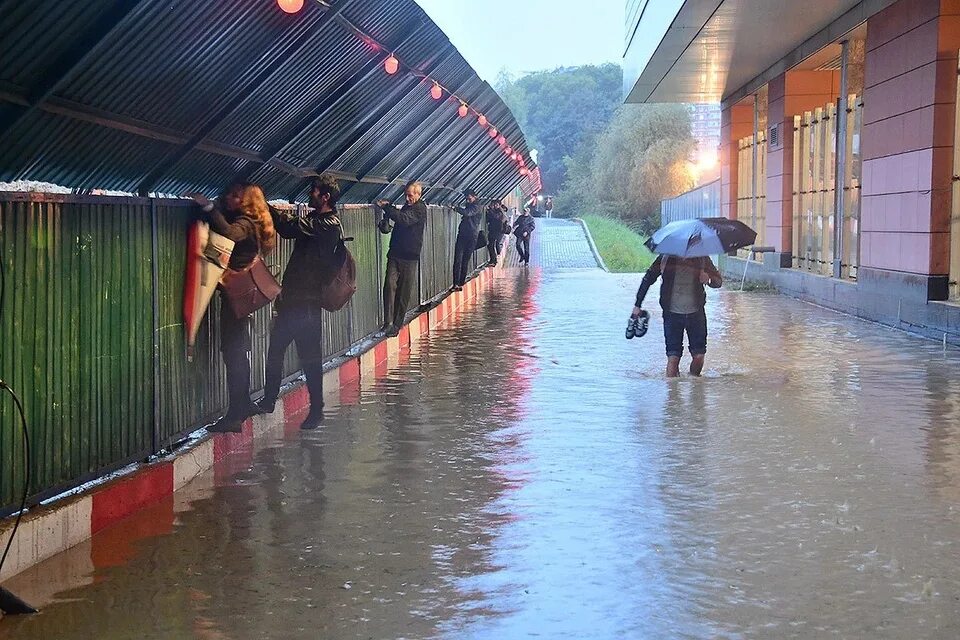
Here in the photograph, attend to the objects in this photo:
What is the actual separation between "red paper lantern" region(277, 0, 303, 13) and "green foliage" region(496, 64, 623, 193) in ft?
445

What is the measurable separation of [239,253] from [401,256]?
6.26 m

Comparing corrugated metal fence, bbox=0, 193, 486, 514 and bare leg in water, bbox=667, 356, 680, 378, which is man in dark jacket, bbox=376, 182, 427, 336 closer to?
bare leg in water, bbox=667, 356, 680, 378

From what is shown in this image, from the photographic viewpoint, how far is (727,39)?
24203mm

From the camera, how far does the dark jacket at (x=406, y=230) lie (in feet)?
46.2

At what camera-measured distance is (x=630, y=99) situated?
118 ft

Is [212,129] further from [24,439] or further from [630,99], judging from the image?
[630,99]

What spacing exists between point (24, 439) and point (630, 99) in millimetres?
31392

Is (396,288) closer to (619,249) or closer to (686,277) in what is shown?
(686,277)

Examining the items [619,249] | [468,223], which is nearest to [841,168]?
[468,223]

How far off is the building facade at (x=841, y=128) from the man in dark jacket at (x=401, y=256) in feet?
20.3

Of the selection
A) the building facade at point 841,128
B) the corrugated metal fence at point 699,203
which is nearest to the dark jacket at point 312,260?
the building facade at point 841,128

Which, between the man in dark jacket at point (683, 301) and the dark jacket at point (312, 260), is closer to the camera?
the dark jacket at point (312, 260)

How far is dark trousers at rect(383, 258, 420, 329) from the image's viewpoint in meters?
14.5

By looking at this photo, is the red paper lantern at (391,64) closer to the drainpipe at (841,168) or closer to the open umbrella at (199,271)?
the open umbrella at (199,271)
